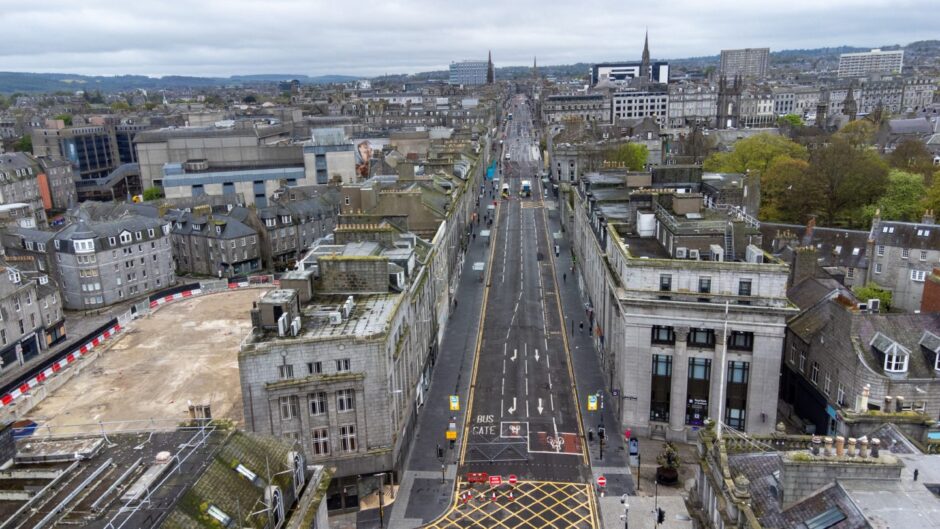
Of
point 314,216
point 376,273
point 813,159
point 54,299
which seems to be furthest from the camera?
point 314,216

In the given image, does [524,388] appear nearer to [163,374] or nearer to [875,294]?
[163,374]

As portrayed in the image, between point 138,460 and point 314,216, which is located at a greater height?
point 138,460

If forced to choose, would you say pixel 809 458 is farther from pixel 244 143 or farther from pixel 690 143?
pixel 244 143

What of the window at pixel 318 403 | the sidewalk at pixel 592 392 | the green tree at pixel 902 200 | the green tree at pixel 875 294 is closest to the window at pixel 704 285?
the sidewalk at pixel 592 392

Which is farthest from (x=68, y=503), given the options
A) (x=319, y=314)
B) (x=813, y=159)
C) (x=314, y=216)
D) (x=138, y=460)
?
(x=813, y=159)

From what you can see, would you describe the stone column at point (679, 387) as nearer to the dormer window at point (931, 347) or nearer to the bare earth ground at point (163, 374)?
the dormer window at point (931, 347)

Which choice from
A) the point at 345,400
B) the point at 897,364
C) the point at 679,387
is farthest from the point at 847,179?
the point at 345,400
